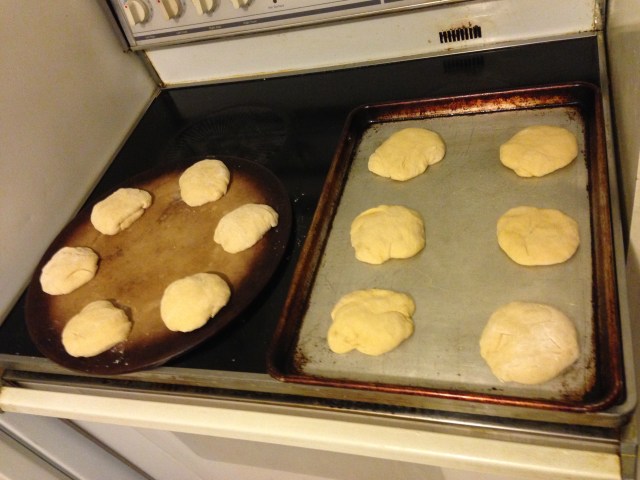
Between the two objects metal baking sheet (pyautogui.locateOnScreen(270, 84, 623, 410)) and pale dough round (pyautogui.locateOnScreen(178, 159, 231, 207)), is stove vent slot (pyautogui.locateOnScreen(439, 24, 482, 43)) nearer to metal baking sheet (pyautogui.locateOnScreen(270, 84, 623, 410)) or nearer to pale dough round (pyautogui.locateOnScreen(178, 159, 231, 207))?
metal baking sheet (pyautogui.locateOnScreen(270, 84, 623, 410))

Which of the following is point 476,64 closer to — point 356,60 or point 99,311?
point 356,60

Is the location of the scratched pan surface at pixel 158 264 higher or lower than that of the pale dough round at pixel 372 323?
higher

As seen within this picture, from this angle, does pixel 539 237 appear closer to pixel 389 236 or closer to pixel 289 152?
pixel 389 236

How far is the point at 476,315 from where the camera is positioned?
29.8 inches

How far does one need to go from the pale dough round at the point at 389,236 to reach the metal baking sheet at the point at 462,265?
18 millimetres

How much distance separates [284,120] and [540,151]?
0.60 meters

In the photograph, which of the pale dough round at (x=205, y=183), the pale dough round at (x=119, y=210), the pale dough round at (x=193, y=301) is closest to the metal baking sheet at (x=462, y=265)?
the pale dough round at (x=193, y=301)

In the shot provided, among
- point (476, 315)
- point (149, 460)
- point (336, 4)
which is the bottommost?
point (149, 460)

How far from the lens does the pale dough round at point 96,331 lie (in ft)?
2.76

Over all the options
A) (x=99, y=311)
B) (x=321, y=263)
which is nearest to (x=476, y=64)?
(x=321, y=263)

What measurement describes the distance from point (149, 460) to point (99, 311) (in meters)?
0.53

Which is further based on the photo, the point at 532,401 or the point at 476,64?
the point at 476,64

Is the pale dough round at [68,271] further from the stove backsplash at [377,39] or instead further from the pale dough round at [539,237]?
the pale dough round at [539,237]

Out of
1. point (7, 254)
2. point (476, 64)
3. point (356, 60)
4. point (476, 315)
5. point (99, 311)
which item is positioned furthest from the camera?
point (356, 60)
